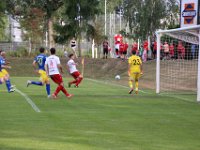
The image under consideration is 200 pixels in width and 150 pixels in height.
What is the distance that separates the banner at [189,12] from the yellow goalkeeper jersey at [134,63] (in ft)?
8.50

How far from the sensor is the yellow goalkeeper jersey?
23.5 m

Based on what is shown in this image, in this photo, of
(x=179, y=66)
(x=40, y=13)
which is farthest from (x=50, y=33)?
(x=179, y=66)

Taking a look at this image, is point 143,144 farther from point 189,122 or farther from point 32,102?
point 32,102

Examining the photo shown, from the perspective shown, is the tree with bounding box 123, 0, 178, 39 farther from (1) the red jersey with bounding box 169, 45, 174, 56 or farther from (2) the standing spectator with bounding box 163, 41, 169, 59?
(1) the red jersey with bounding box 169, 45, 174, 56

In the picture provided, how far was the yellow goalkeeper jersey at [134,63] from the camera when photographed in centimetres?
2347

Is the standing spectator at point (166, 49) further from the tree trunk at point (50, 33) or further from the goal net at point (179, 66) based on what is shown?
the tree trunk at point (50, 33)

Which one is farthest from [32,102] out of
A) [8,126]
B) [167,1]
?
[167,1]

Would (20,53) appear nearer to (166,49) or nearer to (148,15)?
(148,15)

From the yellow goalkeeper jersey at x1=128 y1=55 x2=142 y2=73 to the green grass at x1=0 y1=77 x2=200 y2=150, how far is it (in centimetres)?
382

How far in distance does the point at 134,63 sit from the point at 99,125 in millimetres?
10702

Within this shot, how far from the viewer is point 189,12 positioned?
23.4 m

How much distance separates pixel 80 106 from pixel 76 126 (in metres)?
4.80

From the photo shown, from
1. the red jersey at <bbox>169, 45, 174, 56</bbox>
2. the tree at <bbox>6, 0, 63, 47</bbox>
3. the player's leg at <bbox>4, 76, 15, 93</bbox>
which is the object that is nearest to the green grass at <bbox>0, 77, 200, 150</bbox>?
the player's leg at <bbox>4, 76, 15, 93</bbox>

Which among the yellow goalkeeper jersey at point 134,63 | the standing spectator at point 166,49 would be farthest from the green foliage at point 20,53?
the yellow goalkeeper jersey at point 134,63
